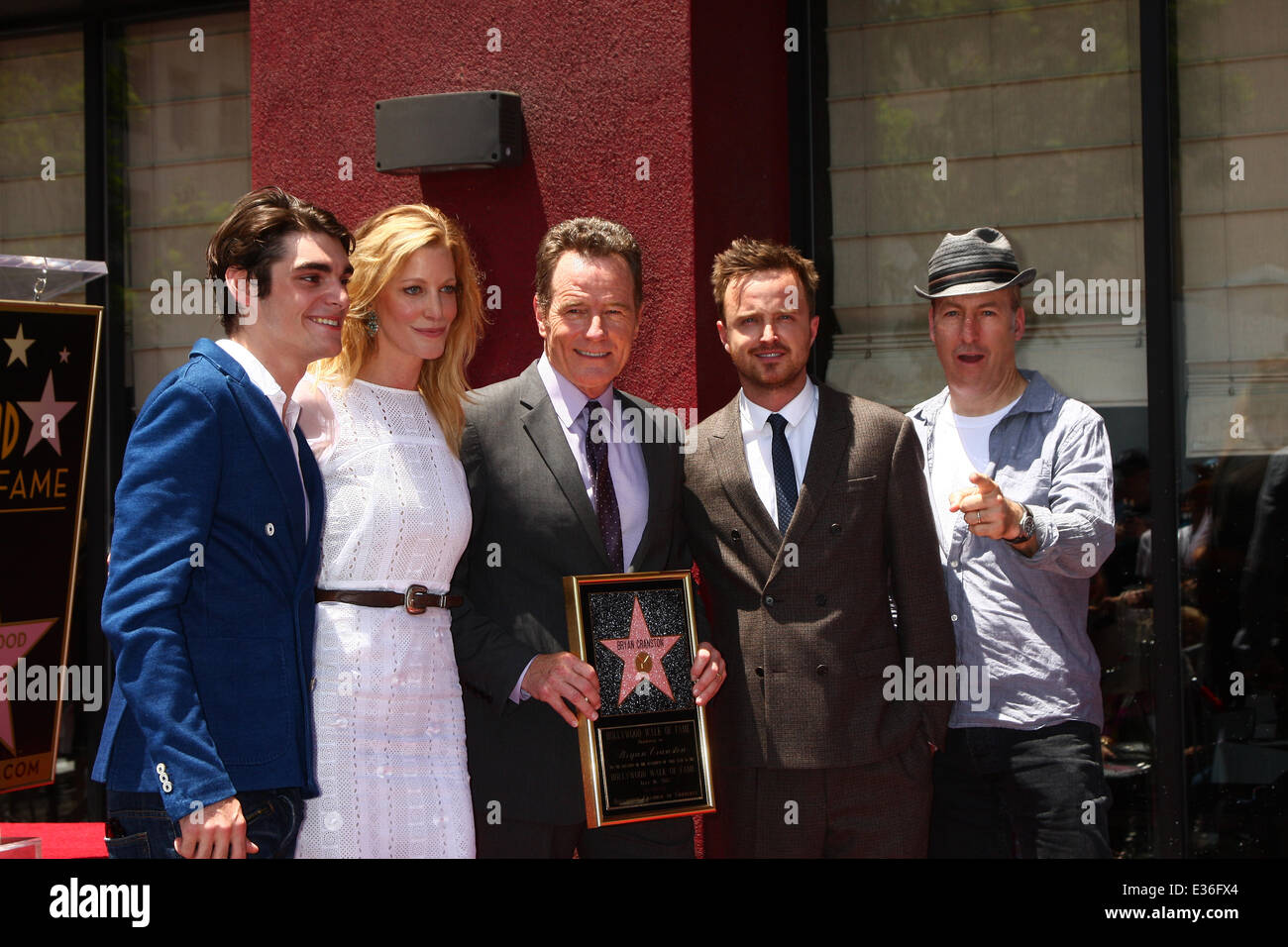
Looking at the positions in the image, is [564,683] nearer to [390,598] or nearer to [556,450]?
[390,598]

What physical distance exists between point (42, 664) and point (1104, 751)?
3758 millimetres

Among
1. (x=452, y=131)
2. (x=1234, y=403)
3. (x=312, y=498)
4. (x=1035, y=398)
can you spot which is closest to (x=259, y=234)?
(x=312, y=498)

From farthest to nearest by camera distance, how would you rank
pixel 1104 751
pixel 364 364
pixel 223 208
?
pixel 223 208
pixel 1104 751
pixel 364 364

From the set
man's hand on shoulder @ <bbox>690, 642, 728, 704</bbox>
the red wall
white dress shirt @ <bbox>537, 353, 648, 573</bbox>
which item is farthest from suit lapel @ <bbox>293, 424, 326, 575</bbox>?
the red wall

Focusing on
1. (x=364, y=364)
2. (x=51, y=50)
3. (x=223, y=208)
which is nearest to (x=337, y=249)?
(x=364, y=364)

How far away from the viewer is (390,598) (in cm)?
318

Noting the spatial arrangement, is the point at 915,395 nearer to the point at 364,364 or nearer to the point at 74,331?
the point at 364,364

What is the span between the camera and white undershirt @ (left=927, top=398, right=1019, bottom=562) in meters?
3.79

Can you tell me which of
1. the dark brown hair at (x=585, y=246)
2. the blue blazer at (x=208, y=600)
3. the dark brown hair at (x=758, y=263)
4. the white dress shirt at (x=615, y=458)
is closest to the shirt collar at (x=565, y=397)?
the white dress shirt at (x=615, y=458)

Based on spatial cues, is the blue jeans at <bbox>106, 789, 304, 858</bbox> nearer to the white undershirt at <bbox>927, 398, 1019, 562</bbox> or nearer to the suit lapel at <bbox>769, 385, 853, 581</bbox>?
the suit lapel at <bbox>769, 385, 853, 581</bbox>

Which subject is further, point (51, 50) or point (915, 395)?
point (51, 50)

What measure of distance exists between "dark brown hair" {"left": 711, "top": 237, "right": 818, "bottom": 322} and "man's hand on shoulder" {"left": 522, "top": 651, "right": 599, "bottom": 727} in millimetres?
1102

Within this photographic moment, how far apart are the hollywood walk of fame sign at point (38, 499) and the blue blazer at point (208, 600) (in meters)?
1.32

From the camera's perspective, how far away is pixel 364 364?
3.38 meters
